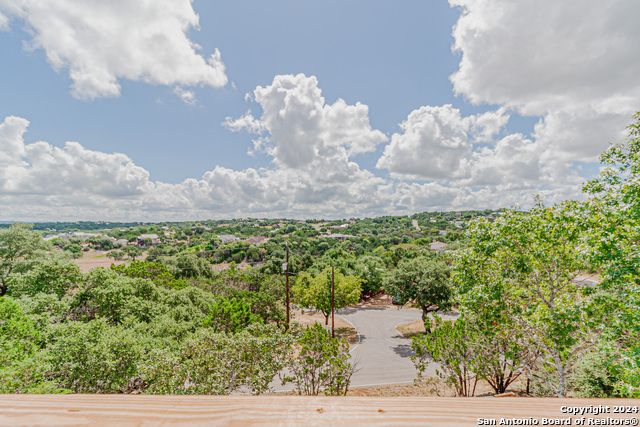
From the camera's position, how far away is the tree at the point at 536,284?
5.70m

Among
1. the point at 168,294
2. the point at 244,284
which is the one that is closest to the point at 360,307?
the point at 244,284

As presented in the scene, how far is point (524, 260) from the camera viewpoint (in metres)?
6.62

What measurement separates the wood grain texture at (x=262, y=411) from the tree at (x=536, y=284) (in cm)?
647

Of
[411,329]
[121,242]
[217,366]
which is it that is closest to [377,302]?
[411,329]

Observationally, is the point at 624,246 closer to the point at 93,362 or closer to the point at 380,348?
the point at 93,362

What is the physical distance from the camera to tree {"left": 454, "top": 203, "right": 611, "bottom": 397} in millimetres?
5695

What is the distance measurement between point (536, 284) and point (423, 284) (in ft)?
39.5

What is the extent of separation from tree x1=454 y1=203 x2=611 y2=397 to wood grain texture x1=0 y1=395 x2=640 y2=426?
647 cm

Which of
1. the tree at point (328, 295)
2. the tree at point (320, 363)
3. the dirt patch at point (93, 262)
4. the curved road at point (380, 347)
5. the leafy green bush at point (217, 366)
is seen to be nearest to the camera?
the leafy green bush at point (217, 366)

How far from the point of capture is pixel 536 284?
6727mm

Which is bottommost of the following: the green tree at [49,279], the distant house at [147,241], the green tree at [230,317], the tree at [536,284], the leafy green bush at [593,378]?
the distant house at [147,241]

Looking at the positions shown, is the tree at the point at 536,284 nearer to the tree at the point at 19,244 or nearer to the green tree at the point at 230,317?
the green tree at the point at 230,317

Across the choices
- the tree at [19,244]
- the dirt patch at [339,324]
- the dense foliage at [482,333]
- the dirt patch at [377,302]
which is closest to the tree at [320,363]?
the dense foliage at [482,333]

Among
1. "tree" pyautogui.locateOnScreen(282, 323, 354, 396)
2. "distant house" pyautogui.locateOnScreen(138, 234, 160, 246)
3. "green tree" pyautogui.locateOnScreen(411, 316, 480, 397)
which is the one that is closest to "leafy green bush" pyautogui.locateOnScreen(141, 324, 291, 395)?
"tree" pyautogui.locateOnScreen(282, 323, 354, 396)
